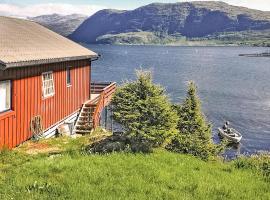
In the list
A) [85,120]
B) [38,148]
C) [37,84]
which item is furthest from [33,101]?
[85,120]

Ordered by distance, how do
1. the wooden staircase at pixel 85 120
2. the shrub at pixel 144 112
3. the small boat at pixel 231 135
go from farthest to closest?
the small boat at pixel 231 135 < the wooden staircase at pixel 85 120 < the shrub at pixel 144 112

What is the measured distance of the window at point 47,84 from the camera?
2337 cm

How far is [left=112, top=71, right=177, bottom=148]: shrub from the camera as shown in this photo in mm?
17109

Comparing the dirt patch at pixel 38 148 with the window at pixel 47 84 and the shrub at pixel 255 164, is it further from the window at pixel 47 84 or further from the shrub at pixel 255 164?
the shrub at pixel 255 164

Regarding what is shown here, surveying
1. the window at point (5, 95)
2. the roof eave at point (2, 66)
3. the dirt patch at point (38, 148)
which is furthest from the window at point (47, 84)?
the roof eave at point (2, 66)

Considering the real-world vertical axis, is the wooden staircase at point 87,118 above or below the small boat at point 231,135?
above

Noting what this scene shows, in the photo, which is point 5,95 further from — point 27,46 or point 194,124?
point 194,124

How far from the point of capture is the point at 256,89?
97.1 meters

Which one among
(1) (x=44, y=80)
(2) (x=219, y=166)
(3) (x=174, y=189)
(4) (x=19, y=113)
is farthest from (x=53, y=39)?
(3) (x=174, y=189)

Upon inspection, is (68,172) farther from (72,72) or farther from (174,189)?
(72,72)

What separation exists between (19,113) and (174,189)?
1104cm

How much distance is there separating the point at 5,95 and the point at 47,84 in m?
5.42

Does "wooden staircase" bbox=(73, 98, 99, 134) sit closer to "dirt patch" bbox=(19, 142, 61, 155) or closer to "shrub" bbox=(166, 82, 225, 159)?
"dirt patch" bbox=(19, 142, 61, 155)

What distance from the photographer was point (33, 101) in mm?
21750
